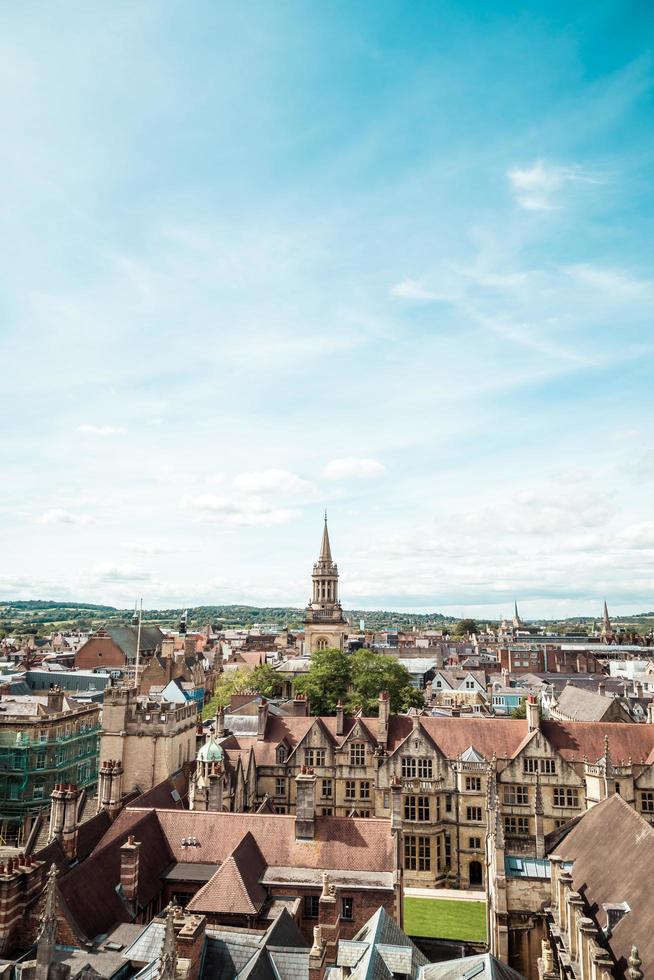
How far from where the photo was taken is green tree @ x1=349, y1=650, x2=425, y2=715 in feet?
252

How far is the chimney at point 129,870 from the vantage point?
3197 cm

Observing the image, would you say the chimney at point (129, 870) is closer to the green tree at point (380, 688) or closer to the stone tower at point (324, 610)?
the green tree at point (380, 688)

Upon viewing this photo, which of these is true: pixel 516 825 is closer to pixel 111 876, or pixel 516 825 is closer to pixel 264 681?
pixel 111 876

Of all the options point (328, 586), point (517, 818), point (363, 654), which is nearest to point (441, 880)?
point (517, 818)

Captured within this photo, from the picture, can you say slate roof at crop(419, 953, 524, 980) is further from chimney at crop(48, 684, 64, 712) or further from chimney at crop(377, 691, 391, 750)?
chimney at crop(48, 684, 64, 712)

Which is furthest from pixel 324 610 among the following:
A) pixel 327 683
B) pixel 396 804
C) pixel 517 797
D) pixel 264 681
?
pixel 396 804

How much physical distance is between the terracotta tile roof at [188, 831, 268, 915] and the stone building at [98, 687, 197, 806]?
1469cm

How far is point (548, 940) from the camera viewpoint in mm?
31328

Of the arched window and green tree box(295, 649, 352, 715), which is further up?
green tree box(295, 649, 352, 715)

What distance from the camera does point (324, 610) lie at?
138 metres

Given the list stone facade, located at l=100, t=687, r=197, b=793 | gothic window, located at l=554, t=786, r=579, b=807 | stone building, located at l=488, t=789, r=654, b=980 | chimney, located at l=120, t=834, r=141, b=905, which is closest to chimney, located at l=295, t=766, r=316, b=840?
chimney, located at l=120, t=834, r=141, b=905

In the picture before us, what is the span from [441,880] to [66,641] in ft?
545

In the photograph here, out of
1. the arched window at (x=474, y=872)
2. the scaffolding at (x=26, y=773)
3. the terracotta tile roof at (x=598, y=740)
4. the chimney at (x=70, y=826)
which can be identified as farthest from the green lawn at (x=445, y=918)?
the scaffolding at (x=26, y=773)

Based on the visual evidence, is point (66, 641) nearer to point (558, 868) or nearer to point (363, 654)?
point (363, 654)
